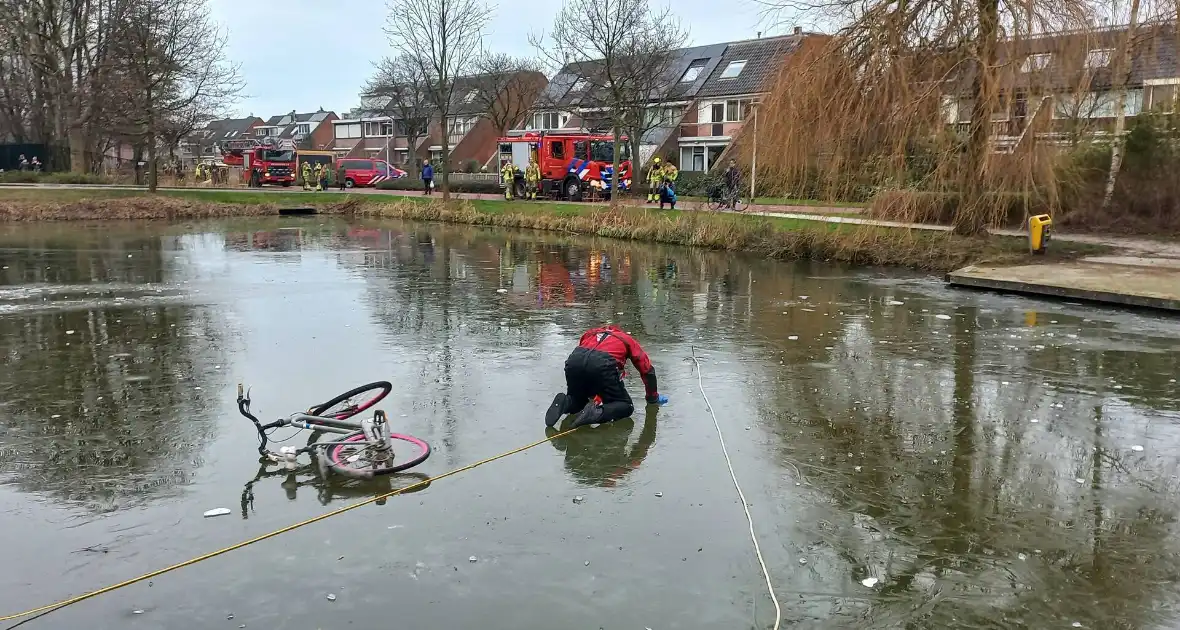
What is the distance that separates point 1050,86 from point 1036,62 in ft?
1.87

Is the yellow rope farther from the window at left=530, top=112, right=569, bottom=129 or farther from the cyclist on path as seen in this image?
the window at left=530, top=112, right=569, bottom=129

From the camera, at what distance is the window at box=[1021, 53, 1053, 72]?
15727mm

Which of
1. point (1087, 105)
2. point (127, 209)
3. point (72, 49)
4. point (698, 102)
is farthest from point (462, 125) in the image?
point (1087, 105)

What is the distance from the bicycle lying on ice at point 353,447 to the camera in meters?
6.22

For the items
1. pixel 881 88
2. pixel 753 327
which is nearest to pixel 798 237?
pixel 881 88

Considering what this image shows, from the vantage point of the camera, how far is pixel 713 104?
44.7 meters

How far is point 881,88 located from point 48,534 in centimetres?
1518

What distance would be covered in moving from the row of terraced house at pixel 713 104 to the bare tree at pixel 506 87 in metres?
0.29

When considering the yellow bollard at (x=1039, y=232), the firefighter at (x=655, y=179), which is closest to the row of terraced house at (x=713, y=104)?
the yellow bollard at (x=1039, y=232)

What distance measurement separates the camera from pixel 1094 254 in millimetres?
16953

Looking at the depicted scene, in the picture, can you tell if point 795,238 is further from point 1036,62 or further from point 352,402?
point 352,402

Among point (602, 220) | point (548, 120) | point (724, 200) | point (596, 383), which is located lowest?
point (596, 383)

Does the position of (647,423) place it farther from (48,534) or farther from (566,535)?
(48,534)

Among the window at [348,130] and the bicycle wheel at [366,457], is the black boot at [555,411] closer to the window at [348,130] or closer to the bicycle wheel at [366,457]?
the bicycle wheel at [366,457]
